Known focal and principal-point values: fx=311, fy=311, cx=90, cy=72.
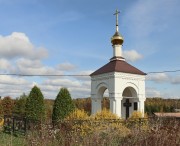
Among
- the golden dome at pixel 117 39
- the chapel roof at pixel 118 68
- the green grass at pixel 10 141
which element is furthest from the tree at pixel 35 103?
the green grass at pixel 10 141

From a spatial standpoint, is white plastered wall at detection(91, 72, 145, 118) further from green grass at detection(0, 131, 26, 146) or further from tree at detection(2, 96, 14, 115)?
tree at detection(2, 96, 14, 115)

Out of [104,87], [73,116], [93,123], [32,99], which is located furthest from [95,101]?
[93,123]

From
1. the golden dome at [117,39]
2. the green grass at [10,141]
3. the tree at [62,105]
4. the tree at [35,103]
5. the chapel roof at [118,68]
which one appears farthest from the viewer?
the tree at [35,103]

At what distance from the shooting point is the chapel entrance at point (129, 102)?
1762 centimetres

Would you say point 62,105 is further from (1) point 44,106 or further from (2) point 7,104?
(2) point 7,104

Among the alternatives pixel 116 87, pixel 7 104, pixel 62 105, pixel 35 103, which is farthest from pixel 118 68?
pixel 7 104

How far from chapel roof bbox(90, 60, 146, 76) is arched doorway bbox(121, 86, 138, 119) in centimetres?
107

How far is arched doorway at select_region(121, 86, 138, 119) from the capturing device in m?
17.6

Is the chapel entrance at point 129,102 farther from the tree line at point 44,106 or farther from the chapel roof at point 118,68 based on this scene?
the tree line at point 44,106

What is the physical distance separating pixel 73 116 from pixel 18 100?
20.5 meters

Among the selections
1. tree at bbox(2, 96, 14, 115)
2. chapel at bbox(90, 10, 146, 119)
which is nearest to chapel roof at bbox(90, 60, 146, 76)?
chapel at bbox(90, 10, 146, 119)

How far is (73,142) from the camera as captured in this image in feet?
18.1

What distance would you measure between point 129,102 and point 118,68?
9.05 ft

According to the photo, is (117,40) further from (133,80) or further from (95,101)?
(95,101)
